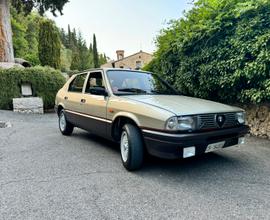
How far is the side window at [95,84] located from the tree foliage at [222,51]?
8.71 ft

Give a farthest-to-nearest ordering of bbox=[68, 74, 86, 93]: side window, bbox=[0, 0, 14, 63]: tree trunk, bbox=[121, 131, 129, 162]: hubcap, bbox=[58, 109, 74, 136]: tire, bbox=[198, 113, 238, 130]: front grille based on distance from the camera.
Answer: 1. bbox=[0, 0, 14, 63]: tree trunk
2. bbox=[58, 109, 74, 136]: tire
3. bbox=[68, 74, 86, 93]: side window
4. bbox=[121, 131, 129, 162]: hubcap
5. bbox=[198, 113, 238, 130]: front grille

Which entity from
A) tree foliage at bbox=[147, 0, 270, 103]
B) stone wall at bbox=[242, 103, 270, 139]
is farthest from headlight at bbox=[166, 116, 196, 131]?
stone wall at bbox=[242, 103, 270, 139]

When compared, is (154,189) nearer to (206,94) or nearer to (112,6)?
(206,94)

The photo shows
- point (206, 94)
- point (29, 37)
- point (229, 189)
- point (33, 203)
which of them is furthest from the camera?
point (29, 37)

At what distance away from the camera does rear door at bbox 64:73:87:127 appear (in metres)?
4.89

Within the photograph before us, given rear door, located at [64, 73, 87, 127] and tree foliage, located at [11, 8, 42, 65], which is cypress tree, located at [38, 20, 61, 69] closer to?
tree foliage, located at [11, 8, 42, 65]


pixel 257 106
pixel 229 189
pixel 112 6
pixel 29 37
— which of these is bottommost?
pixel 229 189

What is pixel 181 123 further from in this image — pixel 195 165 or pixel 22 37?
pixel 22 37

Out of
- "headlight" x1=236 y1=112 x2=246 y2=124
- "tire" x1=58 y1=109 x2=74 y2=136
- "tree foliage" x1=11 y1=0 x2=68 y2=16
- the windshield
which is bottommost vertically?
"tire" x1=58 y1=109 x2=74 y2=136

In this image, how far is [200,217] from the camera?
225cm

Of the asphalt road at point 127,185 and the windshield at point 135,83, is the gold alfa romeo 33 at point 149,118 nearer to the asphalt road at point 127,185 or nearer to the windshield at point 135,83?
the windshield at point 135,83

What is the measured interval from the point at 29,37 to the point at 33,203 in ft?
119

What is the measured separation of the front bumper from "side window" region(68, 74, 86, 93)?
2.43 metres

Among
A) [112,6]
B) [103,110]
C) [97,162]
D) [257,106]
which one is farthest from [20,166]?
[112,6]
